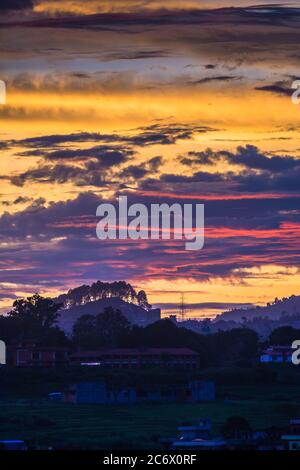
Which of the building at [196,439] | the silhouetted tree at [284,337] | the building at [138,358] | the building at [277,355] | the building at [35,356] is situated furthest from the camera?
the silhouetted tree at [284,337]

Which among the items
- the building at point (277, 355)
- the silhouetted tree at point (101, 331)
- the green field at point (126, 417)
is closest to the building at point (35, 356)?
the silhouetted tree at point (101, 331)

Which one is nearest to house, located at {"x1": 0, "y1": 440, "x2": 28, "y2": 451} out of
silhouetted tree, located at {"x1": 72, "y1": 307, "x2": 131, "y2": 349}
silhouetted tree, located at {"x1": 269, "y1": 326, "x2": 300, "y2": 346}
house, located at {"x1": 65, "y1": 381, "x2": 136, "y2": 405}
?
house, located at {"x1": 65, "y1": 381, "x2": 136, "y2": 405}

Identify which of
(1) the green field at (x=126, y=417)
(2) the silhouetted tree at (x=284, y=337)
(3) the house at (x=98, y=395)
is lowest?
(1) the green field at (x=126, y=417)

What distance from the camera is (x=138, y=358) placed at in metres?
108

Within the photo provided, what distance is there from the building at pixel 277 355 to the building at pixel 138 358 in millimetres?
7400

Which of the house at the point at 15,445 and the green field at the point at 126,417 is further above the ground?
the green field at the point at 126,417

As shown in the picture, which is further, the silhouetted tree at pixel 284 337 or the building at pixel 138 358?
the silhouetted tree at pixel 284 337

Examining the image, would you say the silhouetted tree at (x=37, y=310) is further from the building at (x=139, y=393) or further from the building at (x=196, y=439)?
the building at (x=196, y=439)

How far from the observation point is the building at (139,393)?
3364 inches

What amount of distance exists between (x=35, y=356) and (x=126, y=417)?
33066 millimetres

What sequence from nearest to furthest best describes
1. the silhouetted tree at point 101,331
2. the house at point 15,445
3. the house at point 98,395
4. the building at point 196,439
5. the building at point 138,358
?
1. the house at point 15,445
2. the building at point 196,439
3. the house at point 98,395
4. the building at point 138,358
5. the silhouetted tree at point 101,331

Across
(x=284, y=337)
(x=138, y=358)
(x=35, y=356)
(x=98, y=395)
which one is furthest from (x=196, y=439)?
Result: (x=284, y=337)
